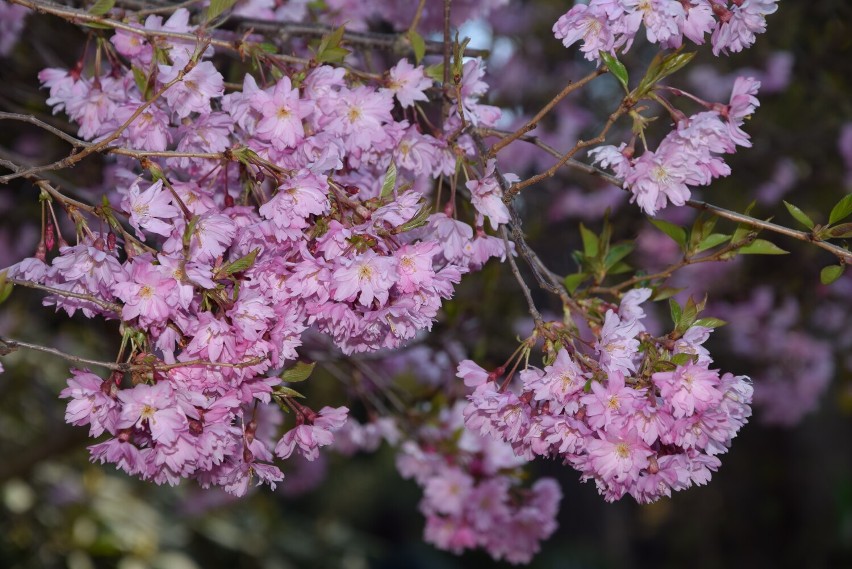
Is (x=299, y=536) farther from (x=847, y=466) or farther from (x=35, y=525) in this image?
(x=847, y=466)

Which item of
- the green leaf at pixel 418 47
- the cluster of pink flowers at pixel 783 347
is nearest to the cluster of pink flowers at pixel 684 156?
the green leaf at pixel 418 47

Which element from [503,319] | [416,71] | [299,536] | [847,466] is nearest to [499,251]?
[416,71]

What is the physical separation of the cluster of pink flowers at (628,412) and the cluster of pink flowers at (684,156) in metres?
0.18

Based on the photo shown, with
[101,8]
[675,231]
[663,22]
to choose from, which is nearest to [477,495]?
[675,231]

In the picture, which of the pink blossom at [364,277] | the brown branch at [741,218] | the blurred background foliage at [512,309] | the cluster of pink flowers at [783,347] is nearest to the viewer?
the pink blossom at [364,277]

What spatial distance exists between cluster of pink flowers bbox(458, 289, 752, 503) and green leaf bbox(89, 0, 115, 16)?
75 centimetres

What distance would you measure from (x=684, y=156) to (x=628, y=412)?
0.35 metres

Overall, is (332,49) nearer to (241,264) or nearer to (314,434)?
(241,264)

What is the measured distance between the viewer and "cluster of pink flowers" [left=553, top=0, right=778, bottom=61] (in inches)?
44.8

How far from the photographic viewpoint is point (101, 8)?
4.16ft

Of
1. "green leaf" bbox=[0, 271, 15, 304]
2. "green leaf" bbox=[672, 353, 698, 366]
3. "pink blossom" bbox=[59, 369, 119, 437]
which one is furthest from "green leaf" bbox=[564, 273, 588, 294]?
"green leaf" bbox=[0, 271, 15, 304]

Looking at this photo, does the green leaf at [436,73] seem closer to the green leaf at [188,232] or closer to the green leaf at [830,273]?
the green leaf at [188,232]

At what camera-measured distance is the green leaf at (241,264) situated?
1.07 meters

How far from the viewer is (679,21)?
1152mm
